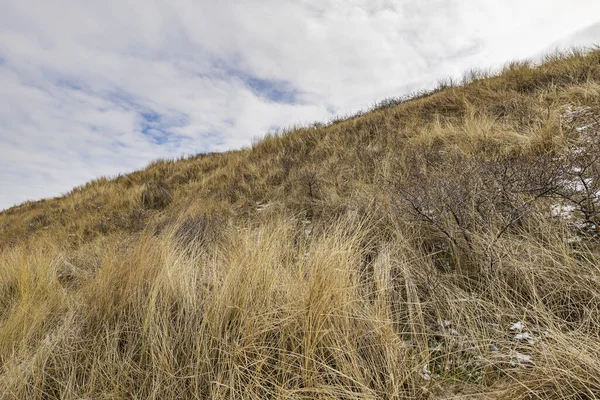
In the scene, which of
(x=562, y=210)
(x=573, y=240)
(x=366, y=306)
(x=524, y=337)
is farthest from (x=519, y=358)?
(x=562, y=210)

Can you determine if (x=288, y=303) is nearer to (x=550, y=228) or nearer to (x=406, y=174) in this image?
(x=550, y=228)

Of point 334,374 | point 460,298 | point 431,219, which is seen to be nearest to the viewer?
point 334,374

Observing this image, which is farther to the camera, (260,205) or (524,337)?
(260,205)

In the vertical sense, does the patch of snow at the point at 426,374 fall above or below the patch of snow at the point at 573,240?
below

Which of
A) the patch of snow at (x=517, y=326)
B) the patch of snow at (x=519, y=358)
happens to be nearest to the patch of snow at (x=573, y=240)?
the patch of snow at (x=517, y=326)

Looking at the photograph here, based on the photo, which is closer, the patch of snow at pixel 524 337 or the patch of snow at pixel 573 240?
the patch of snow at pixel 524 337

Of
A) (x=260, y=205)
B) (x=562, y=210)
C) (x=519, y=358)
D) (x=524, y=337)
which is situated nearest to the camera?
(x=519, y=358)

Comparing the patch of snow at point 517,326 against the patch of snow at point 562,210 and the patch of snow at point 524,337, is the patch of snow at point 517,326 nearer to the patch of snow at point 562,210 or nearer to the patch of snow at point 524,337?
the patch of snow at point 524,337

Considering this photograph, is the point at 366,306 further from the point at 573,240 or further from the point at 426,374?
the point at 573,240

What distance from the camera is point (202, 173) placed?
27.1 feet

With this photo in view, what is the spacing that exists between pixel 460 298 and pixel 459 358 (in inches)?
16.2

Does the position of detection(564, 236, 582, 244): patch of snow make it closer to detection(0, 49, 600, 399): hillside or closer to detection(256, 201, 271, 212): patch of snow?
detection(0, 49, 600, 399): hillside

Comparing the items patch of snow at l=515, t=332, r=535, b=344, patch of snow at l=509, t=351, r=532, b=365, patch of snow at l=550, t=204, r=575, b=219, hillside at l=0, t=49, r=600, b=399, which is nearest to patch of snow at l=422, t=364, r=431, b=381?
hillside at l=0, t=49, r=600, b=399

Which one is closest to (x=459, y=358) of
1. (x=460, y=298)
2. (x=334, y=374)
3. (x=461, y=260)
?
(x=460, y=298)
